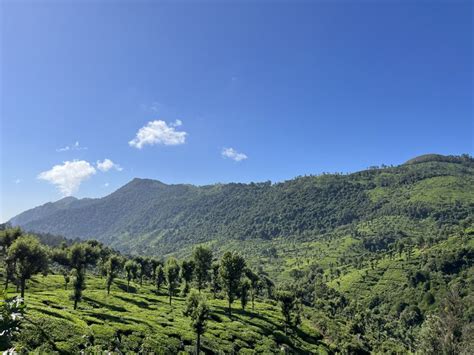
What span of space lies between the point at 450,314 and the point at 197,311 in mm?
123067

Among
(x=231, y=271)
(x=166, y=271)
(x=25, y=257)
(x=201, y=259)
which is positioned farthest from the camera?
(x=201, y=259)

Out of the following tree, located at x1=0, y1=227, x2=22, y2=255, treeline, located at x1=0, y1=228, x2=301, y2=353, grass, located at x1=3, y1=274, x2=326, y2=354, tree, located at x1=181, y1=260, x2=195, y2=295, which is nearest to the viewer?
grass, located at x1=3, y1=274, x2=326, y2=354

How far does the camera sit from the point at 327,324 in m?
141

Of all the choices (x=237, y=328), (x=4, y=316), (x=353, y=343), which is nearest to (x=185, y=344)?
(x=237, y=328)

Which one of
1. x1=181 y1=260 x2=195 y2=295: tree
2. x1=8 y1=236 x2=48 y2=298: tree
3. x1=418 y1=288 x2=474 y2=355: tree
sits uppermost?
x1=8 y1=236 x2=48 y2=298: tree

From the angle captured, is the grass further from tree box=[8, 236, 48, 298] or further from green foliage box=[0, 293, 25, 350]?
green foliage box=[0, 293, 25, 350]

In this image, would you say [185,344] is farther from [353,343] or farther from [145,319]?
[353,343]

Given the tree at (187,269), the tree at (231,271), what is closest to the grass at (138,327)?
the tree at (187,269)

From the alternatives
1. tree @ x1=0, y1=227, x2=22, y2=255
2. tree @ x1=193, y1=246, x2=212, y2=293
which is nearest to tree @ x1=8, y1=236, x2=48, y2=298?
tree @ x1=0, y1=227, x2=22, y2=255

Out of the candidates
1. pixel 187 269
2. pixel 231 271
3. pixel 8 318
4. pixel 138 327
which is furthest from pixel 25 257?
pixel 8 318

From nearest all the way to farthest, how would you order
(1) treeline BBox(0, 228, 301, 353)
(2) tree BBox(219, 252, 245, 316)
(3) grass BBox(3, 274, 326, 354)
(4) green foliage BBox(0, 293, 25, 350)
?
(4) green foliage BBox(0, 293, 25, 350) < (3) grass BBox(3, 274, 326, 354) < (1) treeline BBox(0, 228, 301, 353) < (2) tree BBox(219, 252, 245, 316)

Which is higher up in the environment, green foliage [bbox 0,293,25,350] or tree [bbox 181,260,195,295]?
green foliage [bbox 0,293,25,350]

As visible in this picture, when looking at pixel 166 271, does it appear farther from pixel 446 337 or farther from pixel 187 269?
pixel 446 337

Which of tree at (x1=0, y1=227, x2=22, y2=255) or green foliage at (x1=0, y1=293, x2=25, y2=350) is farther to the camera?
tree at (x1=0, y1=227, x2=22, y2=255)
